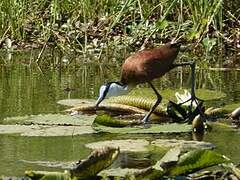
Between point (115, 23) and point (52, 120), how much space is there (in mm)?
3615

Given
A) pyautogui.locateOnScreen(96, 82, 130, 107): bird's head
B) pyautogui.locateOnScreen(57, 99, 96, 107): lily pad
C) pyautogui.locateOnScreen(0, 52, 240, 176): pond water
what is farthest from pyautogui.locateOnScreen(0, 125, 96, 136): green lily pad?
pyautogui.locateOnScreen(57, 99, 96, 107): lily pad

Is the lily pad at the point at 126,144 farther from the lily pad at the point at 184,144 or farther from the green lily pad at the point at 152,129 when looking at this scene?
the green lily pad at the point at 152,129

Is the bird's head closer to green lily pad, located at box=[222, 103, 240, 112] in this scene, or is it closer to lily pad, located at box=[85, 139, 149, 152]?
green lily pad, located at box=[222, 103, 240, 112]

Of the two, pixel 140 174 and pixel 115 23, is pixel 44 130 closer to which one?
pixel 140 174

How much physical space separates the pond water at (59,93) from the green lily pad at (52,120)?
19 centimetres

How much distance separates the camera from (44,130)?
345 cm

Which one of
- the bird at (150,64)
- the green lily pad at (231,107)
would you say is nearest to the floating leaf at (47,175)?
the bird at (150,64)

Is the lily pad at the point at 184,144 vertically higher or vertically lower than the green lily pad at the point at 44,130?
higher

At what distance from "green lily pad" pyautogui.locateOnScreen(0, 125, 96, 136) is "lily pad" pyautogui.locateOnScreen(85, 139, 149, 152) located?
0.29 m

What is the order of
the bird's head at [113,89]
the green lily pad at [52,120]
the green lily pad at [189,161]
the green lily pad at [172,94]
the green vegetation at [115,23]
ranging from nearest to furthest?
the green lily pad at [189,161] → the green lily pad at [52,120] → the bird's head at [113,89] → the green lily pad at [172,94] → the green vegetation at [115,23]

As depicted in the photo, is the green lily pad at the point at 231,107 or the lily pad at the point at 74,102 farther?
the lily pad at the point at 74,102

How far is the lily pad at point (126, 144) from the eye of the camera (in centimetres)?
303

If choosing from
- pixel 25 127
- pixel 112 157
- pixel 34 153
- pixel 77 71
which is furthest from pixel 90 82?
pixel 112 157

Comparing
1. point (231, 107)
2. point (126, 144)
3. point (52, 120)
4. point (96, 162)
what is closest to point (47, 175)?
point (96, 162)
